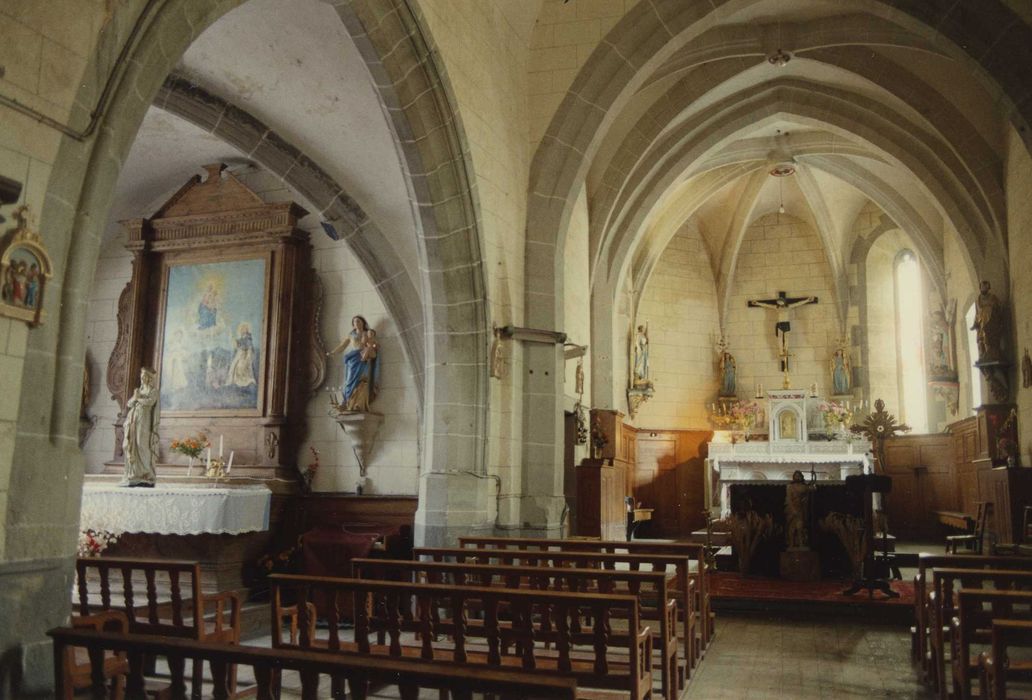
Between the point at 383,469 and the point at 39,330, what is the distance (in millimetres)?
6657

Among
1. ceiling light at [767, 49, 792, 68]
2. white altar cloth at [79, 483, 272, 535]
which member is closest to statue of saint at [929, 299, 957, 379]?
ceiling light at [767, 49, 792, 68]

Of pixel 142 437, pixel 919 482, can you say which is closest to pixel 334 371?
pixel 142 437

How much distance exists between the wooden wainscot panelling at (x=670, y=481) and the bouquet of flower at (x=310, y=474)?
8.81 meters

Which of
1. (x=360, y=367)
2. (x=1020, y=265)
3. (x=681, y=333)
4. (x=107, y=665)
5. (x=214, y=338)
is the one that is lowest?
(x=107, y=665)

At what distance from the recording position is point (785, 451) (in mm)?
16734

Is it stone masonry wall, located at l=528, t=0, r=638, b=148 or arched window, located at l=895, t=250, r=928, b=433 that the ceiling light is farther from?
arched window, located at l=895, t=250, r=928, b=433

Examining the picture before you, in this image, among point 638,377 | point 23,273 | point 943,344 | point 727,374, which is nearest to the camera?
point 23,273

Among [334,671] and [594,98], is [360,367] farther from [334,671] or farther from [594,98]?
[334,671]

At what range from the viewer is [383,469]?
10.5 metres

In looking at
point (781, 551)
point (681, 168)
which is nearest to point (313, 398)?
point (781, 551)

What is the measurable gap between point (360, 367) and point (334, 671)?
25.9ft

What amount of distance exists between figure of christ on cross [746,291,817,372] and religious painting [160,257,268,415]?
12.0m

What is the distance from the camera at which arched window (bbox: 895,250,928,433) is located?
1866 cm

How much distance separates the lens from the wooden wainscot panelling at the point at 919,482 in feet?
54.6
